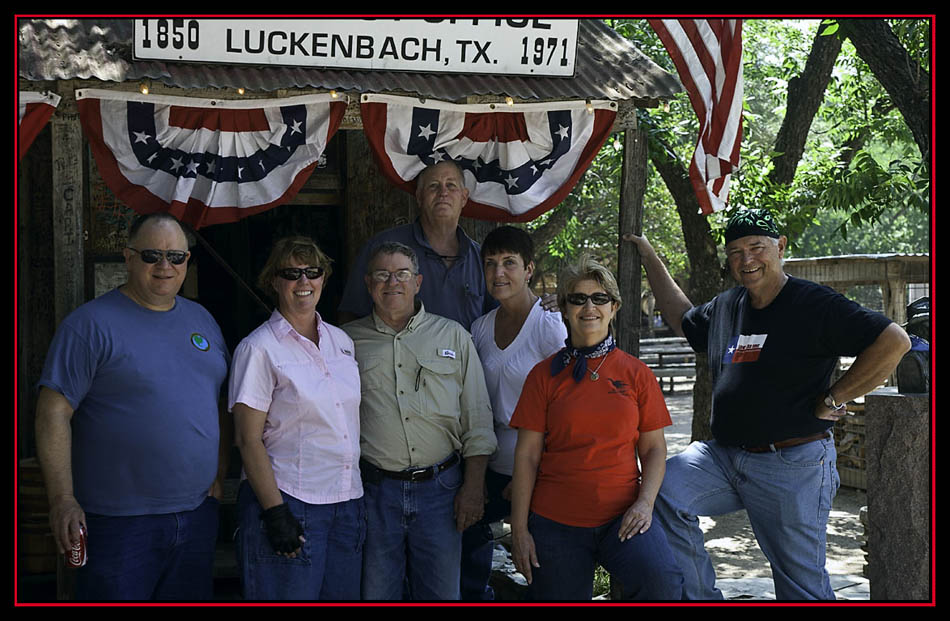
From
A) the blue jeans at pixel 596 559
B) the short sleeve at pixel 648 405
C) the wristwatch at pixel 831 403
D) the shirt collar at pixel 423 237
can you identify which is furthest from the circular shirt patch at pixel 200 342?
the wristwatch at pixel 831 403

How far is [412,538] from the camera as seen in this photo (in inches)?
165

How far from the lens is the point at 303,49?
522 cm

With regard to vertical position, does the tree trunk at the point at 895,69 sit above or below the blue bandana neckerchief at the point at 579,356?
above

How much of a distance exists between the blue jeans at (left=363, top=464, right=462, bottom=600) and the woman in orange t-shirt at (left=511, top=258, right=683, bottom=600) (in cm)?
33

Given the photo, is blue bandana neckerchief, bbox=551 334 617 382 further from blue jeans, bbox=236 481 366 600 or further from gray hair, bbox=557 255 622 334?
blue jeans, bbox=236 481 366 600

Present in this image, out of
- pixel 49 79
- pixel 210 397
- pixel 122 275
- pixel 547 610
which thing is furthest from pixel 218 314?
pixel 547 610

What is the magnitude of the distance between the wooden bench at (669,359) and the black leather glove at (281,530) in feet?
57.6

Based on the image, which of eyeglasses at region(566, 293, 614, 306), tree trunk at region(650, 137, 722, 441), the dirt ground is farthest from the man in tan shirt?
tree trunk at region(650, 137, 722, 441)

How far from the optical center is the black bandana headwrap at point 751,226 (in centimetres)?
470

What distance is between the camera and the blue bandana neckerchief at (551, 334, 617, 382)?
4.09 m

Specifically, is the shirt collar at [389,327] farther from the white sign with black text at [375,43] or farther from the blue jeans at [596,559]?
the white sign with black text at [375,43]

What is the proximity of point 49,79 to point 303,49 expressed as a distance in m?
1.34

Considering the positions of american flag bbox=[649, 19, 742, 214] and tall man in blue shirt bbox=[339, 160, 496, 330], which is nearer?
tall man in blue shirt bbox=[339, 160, 496, 330]

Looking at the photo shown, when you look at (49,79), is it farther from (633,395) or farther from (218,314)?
(218,314)
